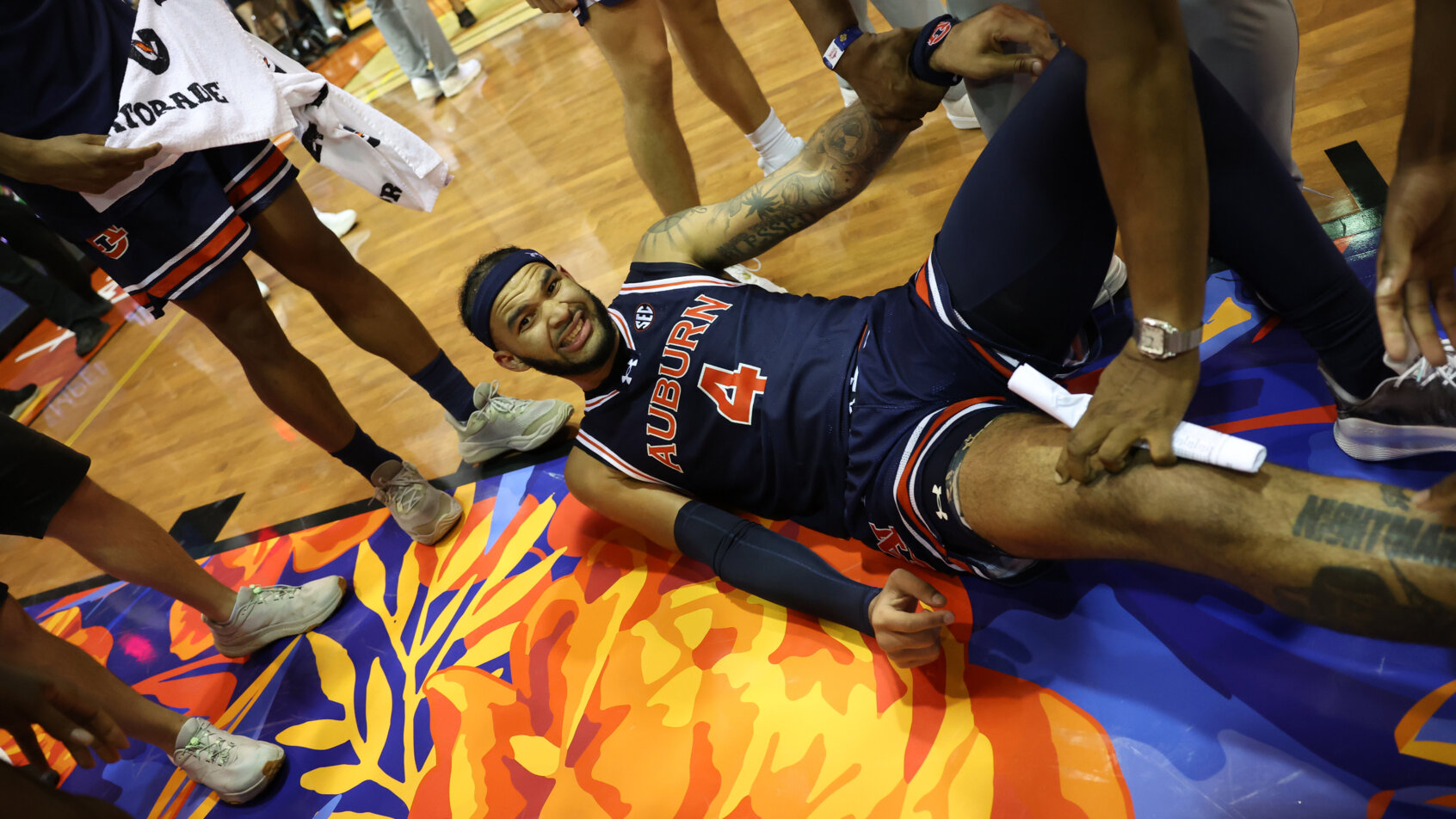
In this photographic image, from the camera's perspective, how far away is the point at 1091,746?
111 centimetres

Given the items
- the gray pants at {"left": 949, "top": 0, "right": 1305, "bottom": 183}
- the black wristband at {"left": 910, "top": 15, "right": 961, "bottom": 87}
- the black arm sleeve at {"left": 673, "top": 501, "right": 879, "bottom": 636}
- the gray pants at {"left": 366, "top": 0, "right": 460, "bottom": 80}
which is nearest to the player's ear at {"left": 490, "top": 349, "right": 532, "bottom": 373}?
the black arm sleeve at {"left": 673, "top": 501, "right": 879, "bottom": 636}

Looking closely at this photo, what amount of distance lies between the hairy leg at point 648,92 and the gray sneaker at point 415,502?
904mm

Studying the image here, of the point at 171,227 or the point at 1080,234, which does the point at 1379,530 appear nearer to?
the point at 1080,234

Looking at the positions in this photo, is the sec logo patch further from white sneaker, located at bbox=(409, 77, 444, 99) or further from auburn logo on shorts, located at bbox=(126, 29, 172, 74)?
white sneaker, located at bbox=(409, 77, 444, 99)

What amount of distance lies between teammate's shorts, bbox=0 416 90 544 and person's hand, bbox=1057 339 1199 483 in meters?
1.61

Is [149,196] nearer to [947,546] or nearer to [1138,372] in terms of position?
[947,546]

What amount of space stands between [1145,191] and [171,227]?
63.8 inches

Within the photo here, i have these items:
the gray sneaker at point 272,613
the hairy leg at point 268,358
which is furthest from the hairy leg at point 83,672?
the hairy leg at point 268,358

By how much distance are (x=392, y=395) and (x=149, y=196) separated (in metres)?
1.11

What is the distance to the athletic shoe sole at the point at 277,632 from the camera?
1.87m

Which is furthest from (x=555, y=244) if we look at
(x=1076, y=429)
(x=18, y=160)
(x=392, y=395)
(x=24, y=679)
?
(x=1076, y=429)

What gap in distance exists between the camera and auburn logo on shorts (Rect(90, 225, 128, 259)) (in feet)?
4.93

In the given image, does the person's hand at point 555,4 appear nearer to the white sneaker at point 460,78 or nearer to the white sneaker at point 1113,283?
the white sneaker at point 1113,283

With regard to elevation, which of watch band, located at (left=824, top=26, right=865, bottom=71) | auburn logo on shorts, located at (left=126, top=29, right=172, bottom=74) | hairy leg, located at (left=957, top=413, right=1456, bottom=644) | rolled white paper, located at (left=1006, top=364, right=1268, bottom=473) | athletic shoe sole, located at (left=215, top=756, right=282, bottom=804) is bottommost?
athletic shoe sole, located at (left=215, top=756, right=282, bottom=804)
